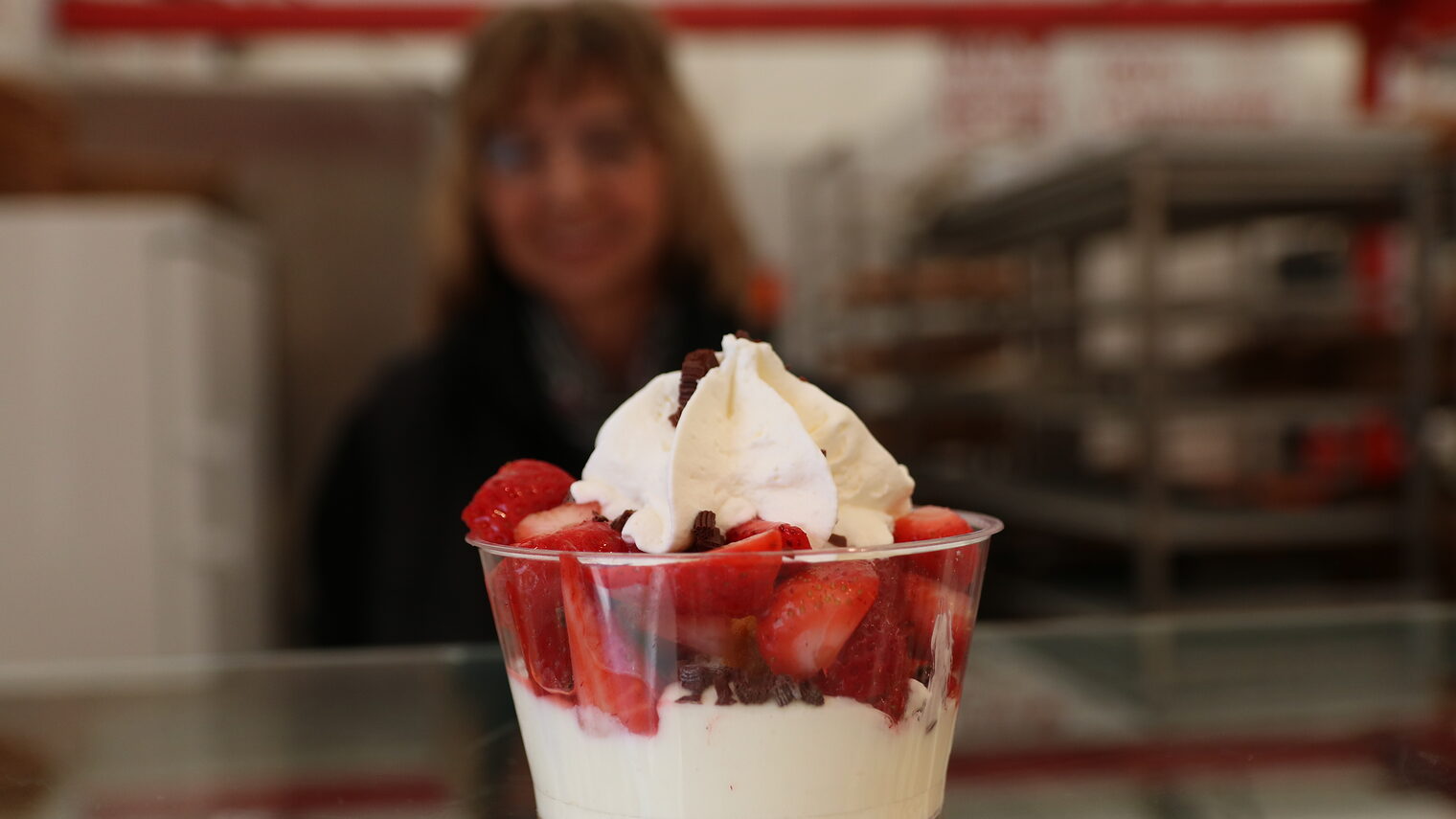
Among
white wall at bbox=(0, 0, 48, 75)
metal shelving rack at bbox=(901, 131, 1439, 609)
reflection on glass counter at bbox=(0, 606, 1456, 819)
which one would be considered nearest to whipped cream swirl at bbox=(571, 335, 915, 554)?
reflection on glass counter at bbox=(0, 606, 1456, 819)

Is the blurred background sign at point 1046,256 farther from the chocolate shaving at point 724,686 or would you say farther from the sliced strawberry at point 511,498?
the chocolate shaving at point 724,686

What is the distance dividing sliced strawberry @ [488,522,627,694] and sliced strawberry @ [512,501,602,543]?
2cm

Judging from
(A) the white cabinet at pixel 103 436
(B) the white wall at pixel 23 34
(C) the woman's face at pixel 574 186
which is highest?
(B) the white wall at pixel 23 34

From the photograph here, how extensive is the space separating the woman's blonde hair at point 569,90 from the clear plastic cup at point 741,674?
1.47 metres

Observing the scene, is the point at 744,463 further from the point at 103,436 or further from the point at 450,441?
the point at 103,436

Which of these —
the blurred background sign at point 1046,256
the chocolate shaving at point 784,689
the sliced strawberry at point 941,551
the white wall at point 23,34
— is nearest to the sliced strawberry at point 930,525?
the sliced strawberry at point 941,551

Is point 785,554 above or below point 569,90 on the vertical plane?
below

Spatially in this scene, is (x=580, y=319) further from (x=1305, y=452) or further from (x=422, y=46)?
(x=422, y=46)

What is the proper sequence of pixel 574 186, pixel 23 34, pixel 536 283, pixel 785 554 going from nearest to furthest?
pixel 785 554 < pixel 574 186 < pixel 536 283 < pixel 23 34

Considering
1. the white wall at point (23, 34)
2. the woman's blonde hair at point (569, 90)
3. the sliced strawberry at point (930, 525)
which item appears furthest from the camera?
the white wall at point (23, 34)

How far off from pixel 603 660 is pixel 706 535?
0.23 ft

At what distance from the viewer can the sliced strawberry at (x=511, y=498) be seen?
0.60 metres

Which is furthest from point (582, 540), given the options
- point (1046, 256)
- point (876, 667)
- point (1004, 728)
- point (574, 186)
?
point (1046, 256)

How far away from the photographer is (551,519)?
23.5 inches
